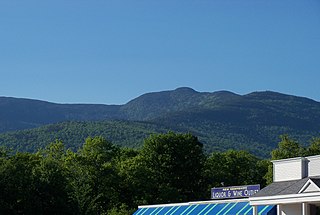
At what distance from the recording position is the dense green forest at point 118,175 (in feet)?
234

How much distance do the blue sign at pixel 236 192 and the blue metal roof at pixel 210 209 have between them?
1003 mm

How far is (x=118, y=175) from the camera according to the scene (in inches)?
3290

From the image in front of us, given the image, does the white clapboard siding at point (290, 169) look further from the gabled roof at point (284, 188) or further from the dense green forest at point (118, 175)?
the dense green forest at point (118, 175)

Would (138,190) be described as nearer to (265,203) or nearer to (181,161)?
(181,161)

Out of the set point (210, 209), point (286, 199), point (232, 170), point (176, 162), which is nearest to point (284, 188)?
point (286, 199)

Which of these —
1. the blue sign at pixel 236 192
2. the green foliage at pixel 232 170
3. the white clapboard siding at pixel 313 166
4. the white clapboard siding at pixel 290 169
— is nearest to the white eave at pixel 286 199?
the white clapboard siding at pixel 290 169

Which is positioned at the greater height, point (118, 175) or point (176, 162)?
point (176, 162)

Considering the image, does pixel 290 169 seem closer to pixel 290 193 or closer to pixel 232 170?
pixel 290 193

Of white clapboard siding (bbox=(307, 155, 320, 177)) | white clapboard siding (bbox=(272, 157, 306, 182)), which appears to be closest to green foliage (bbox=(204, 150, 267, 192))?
white clapboard siding (bbox=(272, 157, 306, 182))

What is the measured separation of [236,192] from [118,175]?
1246 inches

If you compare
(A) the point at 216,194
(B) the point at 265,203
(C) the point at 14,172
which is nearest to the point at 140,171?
(C) the point at 14,172

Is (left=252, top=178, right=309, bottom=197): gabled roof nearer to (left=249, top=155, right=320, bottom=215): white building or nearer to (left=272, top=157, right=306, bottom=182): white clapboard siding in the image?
(left=249, top=155, right=320, bottom=215): white building

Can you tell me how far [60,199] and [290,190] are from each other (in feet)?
110

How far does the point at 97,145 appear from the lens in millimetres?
91938
